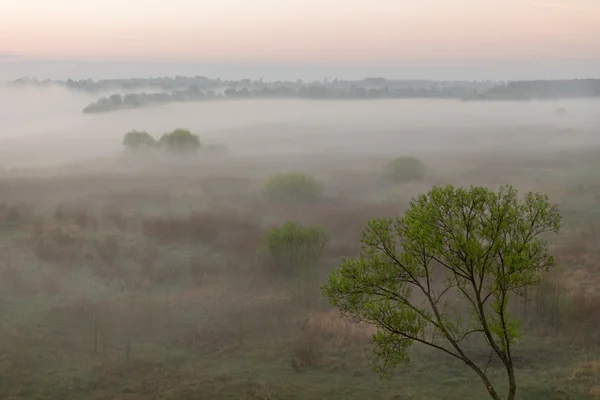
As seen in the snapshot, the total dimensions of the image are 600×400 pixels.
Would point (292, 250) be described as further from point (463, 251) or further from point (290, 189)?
point (290, 189)

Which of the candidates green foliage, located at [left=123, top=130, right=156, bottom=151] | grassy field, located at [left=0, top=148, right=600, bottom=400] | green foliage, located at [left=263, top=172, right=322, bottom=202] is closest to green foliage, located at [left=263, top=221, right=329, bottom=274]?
grassy field, located at [left=0, top=148, right=600, bottom=400]

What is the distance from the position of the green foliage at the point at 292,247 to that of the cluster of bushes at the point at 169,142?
9782cm

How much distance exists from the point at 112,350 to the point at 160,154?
120 m

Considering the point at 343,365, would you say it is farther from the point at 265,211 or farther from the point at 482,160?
the point at 482,160

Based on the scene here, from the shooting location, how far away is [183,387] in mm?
30547

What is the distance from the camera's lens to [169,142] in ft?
479

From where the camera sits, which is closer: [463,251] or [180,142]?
[463,251]

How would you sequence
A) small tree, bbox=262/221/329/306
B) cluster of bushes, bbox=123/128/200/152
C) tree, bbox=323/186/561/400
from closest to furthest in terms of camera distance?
tree, bbox=323/186/561/400 → small tree, bbox=262/221/329/306 → cluster of bushes, bbox=123/128/200/152

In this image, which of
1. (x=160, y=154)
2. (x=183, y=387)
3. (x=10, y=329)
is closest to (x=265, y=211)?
(x=10, y=329)

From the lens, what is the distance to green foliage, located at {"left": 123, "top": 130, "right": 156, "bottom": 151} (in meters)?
151

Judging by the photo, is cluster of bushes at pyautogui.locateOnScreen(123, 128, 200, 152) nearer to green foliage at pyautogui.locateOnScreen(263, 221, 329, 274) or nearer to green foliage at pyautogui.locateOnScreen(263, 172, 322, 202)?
green foliage at pyautogui.locateOnScreen(263, 172, 322, 202)

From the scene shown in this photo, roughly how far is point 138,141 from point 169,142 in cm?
1181

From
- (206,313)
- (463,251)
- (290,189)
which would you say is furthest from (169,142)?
(463,251)

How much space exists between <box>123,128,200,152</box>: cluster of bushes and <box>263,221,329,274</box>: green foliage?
97818 mm
